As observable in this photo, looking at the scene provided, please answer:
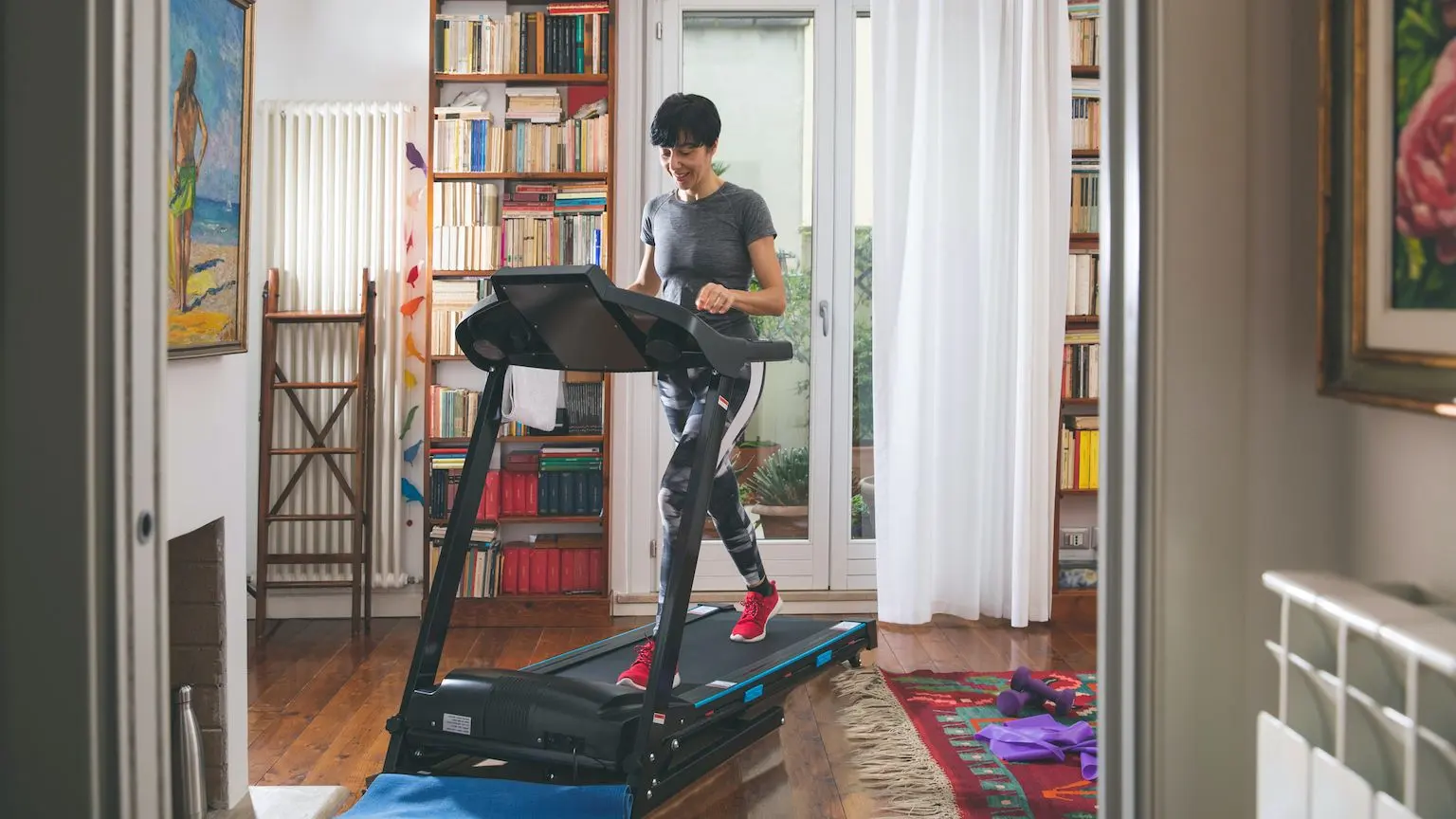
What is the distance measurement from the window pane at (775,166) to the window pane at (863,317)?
178mm

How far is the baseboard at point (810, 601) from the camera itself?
465 centimetres

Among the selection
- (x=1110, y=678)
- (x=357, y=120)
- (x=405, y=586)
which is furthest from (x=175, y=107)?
(x=405, y=586)

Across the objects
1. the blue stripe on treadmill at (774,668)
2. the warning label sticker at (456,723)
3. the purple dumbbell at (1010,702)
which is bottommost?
the purple dumbbell at (1010,702)

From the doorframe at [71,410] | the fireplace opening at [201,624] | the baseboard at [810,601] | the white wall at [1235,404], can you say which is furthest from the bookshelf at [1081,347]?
the doorframe at [71,410]

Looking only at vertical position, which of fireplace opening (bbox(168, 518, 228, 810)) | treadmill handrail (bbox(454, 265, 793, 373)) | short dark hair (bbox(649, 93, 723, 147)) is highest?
short dark hair (bbox(649, 93, 723, 147))

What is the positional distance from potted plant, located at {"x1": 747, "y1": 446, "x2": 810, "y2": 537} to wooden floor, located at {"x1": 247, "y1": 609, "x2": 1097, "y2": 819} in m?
0.56

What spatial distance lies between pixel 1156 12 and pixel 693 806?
6.52 feet

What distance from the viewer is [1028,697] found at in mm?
3352

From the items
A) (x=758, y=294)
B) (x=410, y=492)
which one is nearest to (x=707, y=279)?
(x=758, y=294)

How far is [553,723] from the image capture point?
265 centimetres

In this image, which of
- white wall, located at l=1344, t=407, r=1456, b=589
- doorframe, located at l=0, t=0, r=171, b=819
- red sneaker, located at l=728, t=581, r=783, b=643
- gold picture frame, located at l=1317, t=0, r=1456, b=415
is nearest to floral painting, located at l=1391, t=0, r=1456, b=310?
gold picture frame, located at l=1317, t=0, r=1456, b=415

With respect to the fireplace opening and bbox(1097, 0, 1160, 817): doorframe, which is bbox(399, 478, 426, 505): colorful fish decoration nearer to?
the fireplace opening

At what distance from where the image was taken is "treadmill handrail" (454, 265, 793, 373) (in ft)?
8.70

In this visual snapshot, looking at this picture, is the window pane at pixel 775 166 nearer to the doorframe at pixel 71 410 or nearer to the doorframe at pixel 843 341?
the doorframe at pixel 843 341
